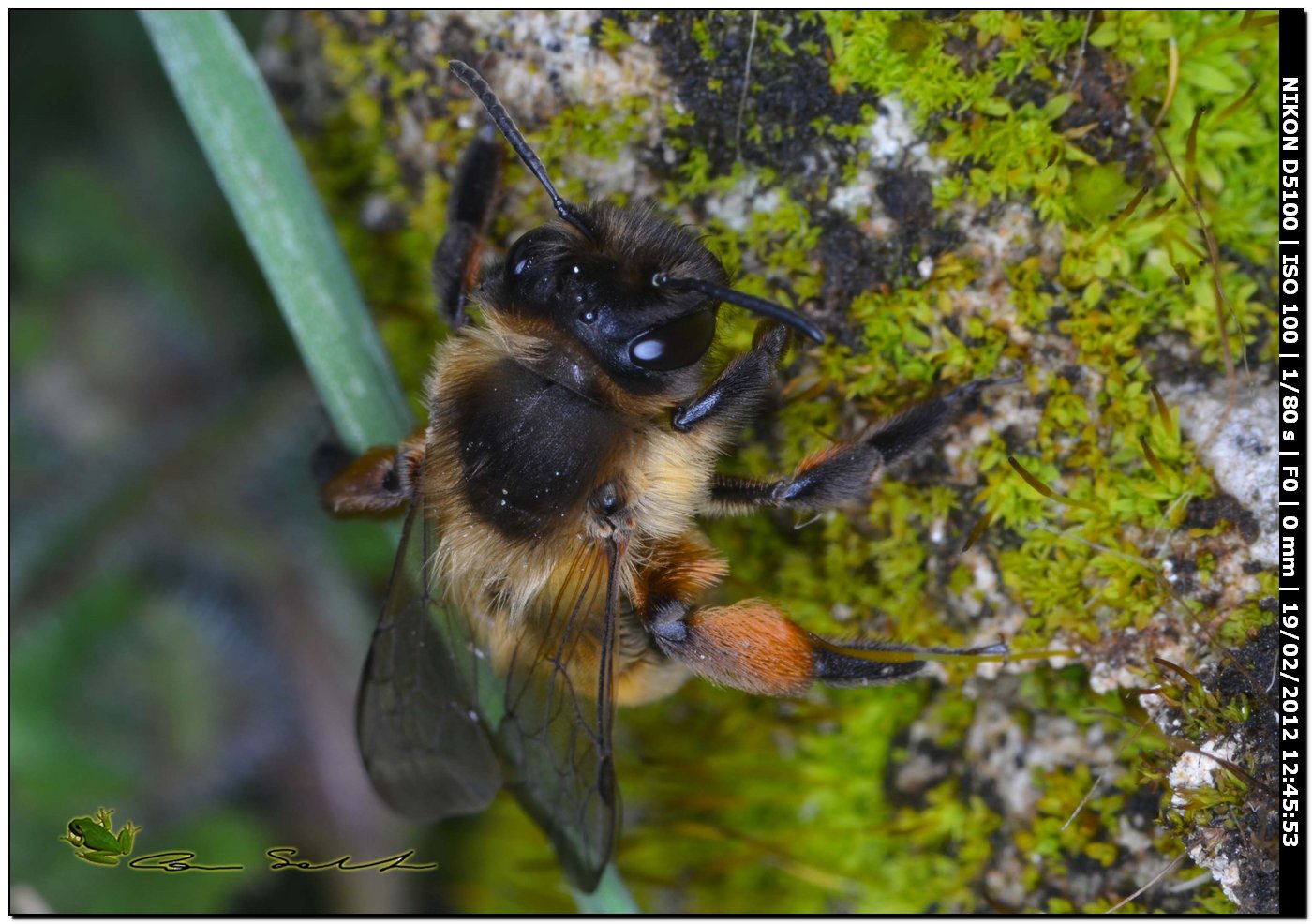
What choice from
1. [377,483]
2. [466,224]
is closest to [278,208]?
[466,224]

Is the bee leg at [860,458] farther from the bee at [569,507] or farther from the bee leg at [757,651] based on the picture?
the bee leg at [757,651]

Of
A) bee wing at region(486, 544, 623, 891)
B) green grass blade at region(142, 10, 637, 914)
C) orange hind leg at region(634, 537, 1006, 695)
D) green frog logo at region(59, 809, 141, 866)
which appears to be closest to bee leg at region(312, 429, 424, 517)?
green grass blade at region(142, 10, 637, 914)

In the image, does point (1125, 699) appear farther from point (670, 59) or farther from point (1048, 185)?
point (670, 59)

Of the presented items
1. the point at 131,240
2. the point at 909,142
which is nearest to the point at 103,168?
the point at 131,240

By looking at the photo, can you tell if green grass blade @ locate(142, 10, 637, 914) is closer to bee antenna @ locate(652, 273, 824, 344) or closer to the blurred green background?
the blurred green background

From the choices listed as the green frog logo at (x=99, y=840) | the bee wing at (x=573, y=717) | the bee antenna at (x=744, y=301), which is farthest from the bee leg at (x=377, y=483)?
the green frog logo at (x=99, y=840)

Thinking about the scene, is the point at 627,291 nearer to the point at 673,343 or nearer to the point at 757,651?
the point at 673,343
